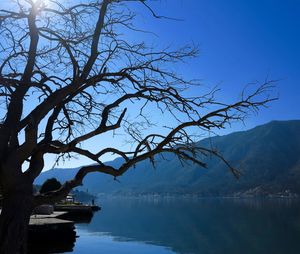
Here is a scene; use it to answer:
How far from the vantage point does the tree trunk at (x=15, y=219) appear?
6.52m

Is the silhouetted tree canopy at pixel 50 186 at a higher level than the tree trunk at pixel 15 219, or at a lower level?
higher

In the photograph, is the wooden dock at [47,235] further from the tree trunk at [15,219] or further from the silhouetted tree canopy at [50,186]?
the silhouetted tree canopy at [50,186]

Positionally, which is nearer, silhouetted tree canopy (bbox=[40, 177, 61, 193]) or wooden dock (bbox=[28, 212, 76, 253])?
wooden dock (bbox=[28, 212, 76, 253])

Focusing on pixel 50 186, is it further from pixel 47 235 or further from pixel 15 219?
pixel 15 219

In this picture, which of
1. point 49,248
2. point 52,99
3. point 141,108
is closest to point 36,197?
point 52,99

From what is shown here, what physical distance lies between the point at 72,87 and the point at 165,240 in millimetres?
47605

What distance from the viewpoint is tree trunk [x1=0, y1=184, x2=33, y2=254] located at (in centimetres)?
652

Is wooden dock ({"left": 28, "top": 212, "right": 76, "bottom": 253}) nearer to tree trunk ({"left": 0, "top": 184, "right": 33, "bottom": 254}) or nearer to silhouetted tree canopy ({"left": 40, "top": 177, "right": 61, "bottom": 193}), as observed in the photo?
tree trunk ({"left": 0, "top": 184, "right": 33, "bottom": 254})

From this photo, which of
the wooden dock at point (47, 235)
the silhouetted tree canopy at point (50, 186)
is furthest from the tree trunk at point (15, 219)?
the silhouetted tree canopy at point (50, 186)

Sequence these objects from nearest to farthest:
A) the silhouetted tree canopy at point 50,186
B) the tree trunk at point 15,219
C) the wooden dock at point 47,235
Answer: the tree trunk at point 15,219 < the wooden dock at point 47,235 < the silhouetted tree canopy at point 50,186

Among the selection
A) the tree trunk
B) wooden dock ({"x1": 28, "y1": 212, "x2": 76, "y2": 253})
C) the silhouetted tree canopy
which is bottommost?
wooden dock ({"x1": 28, "y1": 212, "x2": 76, "y2": 253})

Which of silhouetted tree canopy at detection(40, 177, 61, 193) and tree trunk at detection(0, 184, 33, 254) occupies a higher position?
silhouetted tree canopy at detection(40, 177, 61, 193)

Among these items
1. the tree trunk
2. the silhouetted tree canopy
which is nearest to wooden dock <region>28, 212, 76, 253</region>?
the tree trunk

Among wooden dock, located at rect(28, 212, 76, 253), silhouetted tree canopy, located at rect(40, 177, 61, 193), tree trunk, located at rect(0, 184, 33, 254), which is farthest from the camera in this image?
silhouetted tree canopy, located at rect(40, 177, 61, 193)
